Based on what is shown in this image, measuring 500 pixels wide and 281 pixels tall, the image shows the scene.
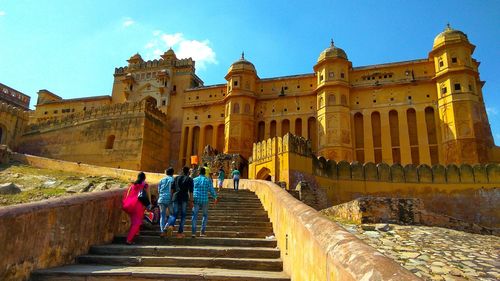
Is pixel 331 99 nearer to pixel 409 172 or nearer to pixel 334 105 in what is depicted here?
pixel 334 105

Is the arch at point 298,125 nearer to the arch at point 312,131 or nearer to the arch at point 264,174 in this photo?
the arch at point 312,131

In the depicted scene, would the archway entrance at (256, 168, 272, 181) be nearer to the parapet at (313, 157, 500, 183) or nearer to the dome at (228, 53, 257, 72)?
the parapet at (313, 157, 500, 183)

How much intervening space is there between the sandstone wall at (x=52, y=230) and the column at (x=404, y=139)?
2593cm

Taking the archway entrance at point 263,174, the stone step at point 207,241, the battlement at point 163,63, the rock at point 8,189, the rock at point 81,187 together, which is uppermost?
the battlement at point 163,63

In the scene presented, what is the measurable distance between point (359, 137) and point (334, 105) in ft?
11.5

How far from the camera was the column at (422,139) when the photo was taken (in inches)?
1096

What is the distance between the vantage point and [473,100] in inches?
1059

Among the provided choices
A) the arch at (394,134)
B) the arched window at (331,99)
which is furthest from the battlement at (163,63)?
the arch at (394,134)

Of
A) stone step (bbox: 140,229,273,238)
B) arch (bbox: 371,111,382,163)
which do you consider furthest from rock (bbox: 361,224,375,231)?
arch (bbox: 371,111,382,163)

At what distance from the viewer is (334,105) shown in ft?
98.0

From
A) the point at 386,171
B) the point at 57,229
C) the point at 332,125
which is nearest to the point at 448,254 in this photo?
the point at 57,229

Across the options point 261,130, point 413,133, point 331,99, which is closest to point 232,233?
point 331,99

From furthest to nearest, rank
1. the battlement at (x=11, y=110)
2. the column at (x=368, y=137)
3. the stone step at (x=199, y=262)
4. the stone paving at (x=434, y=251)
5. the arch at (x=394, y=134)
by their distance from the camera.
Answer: the battlement at (x=11, y=110) < the column at (x=368, y=137) < the arch at (x=394, y=134) < the stone paving at (x=434, y=251) < the stone step at (x=199, y=262)

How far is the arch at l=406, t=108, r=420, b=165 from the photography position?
2856cm
